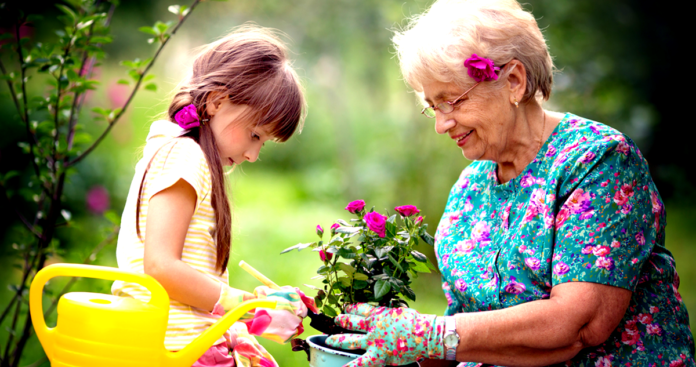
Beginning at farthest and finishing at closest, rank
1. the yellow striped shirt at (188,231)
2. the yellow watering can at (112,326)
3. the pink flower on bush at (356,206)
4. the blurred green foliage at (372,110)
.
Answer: the blurred green foliage at (372,110)
the pink flower on bush at (356,206)
the yellow striped shirt at (188,231)
the yellow watering can at (112,326)

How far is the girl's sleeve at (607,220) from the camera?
4.52 ft

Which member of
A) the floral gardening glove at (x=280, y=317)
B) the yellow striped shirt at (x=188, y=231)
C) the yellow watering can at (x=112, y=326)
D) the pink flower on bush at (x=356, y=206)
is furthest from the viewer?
the pink flower on bush at (x=356, y=206)

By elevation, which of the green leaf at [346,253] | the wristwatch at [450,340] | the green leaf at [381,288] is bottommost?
the wristwatch at [450,340]

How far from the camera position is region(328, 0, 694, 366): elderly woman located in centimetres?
138

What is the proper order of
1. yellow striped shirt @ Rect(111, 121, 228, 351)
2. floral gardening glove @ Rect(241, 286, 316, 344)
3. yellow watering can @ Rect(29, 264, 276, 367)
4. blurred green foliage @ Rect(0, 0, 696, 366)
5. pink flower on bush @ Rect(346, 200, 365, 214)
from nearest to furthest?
1. yellow watering can @ Rect(29, 264, 276, 367)
2. floral gardening glove @ Rect(241, 286, 316, 344)
3. yellow striped shirt @ Rect(111, 121, 228, 351)
4. pink flower on bush @ Rect(346, 200, 365, 214)
5. blurred green foliage @ Rect(0, 0, 696, 366)

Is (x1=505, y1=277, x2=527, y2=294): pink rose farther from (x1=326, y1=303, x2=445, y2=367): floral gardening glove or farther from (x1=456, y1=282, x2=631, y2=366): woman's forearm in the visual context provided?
(x1=326, y1=303, x2=445, y2=367): floral gardening glove

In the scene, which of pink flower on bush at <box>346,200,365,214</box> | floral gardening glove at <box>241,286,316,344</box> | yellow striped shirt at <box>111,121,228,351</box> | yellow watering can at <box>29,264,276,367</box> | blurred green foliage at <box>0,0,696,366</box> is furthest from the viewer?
blurred green foliage at <box>0,0,696,366</box>

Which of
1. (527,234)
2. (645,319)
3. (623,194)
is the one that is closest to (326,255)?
(527,234)

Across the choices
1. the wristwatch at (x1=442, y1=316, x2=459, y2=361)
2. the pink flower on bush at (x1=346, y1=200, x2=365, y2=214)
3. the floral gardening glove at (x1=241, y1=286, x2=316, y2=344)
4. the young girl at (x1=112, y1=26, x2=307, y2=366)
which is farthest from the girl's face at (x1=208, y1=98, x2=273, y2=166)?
the wristwatch at (x1=442, y1=316, x2=459, y2=361)

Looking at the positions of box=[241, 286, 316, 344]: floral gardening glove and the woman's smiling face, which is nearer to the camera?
box=[241, 286, 316, 344]: floral gardening glove

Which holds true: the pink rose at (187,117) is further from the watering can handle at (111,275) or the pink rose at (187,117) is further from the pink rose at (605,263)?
the pink rose at (605,263)

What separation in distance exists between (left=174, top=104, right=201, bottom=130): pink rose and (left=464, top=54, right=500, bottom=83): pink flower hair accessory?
79 cm

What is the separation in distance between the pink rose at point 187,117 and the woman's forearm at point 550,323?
906 mm

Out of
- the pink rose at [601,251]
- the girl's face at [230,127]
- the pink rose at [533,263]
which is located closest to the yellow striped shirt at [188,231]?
the girl's face at [230,127]
